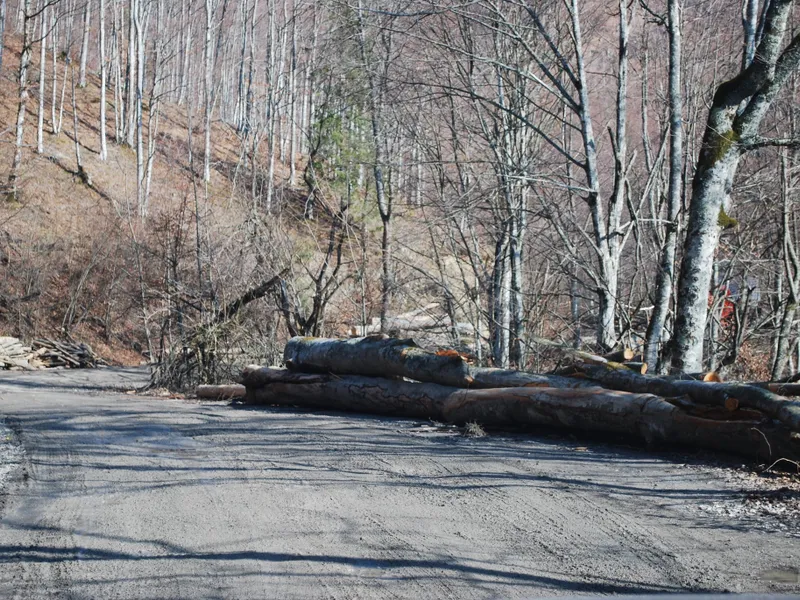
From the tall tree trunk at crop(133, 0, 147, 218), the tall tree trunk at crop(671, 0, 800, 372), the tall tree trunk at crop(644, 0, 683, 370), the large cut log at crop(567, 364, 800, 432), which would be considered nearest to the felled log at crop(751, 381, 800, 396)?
the large cut log at crop(567, 364, 800, 432)

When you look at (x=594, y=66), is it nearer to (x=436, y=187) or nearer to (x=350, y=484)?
(x=436, y=187)

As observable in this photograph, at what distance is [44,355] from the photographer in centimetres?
→ 2531

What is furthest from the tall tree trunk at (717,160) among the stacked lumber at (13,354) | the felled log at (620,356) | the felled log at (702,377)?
the stacked lumber at (13,354)

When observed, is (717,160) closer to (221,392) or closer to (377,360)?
(377,360)

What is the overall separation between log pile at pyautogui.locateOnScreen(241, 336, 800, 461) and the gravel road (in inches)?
14.8

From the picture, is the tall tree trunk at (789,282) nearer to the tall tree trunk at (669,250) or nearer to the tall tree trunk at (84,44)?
the tall tree trunk at (669,250)

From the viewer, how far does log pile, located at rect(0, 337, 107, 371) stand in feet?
78.8

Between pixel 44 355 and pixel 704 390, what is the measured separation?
22899 millimetres

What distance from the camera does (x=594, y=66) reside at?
21828 mm

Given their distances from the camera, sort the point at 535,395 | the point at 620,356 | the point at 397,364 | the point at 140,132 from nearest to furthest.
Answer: the point at 535,395 → the point at 620,356 → the point at 397,364 → the point at 140,132

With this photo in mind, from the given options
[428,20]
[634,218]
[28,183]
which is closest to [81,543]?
[634,218]

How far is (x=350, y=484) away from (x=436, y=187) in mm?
12004

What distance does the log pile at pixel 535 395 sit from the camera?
22.4 ft

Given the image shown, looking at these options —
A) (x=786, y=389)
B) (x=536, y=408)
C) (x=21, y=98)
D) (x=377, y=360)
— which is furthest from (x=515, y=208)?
(x=21, y=98)
